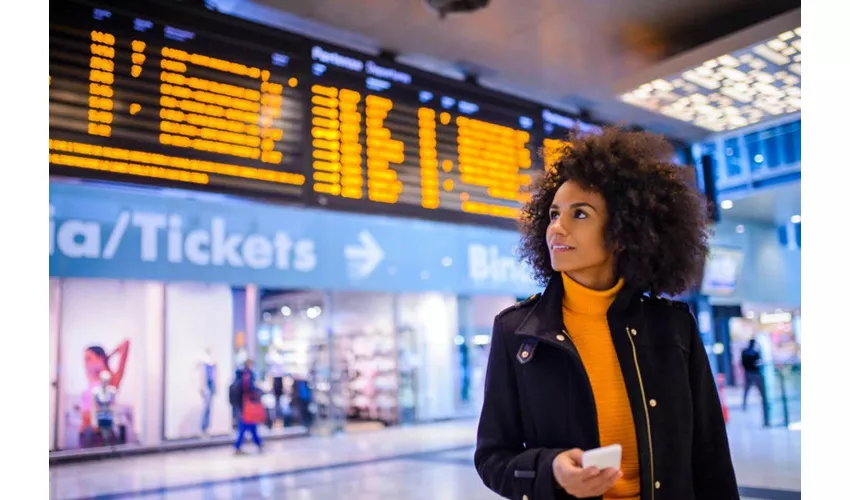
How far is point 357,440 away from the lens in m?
10.7

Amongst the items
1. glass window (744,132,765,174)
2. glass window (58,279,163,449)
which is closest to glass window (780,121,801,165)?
glass window (744,132,765,174)

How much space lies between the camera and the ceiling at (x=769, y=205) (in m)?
7.74

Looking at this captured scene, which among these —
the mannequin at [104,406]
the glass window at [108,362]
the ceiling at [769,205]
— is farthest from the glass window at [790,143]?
the mannequin at [104,406]

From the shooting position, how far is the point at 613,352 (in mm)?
1520

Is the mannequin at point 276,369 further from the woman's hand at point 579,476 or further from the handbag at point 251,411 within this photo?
the woman's hand at point 579,476

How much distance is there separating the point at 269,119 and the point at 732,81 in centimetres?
293

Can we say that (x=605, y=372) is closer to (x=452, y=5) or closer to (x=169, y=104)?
(x=169, y=104)

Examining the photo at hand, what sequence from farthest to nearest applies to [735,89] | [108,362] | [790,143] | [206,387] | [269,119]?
[206,387] < [108,362] < [790,143] < [735,89] < [269,119]

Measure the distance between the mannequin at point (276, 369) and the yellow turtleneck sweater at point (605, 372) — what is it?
10948mm

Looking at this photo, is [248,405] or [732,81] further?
[248,405]

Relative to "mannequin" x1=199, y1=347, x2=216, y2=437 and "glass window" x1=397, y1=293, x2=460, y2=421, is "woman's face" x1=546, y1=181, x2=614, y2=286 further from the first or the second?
"glass window" x1=397, y1=293, x2=460, y2=421

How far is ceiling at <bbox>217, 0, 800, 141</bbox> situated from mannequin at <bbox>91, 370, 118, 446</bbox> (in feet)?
24.7

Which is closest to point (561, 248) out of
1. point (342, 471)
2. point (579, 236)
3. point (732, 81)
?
point (579, 236)

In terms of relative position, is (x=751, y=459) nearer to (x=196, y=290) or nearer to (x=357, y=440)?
(x=357, y=440)
